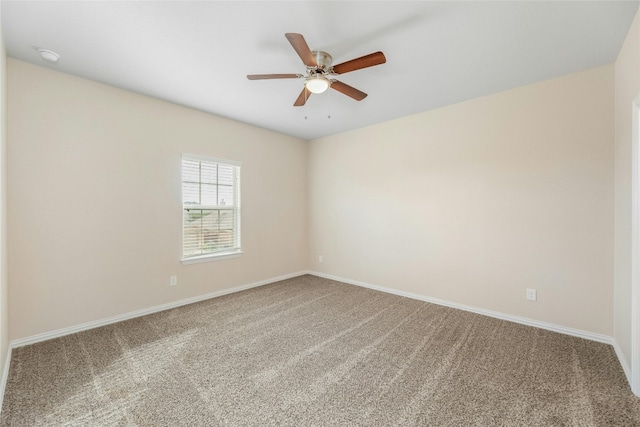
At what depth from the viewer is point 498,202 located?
10.4ft

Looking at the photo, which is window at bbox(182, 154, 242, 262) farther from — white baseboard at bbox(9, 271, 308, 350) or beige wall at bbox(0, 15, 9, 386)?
beige wall at bbox(0, 15, 9, 386)

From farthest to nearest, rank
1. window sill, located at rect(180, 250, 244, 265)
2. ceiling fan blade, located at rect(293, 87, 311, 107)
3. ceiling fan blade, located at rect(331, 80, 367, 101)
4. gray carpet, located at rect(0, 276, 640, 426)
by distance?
window sill, located at rect(180, 250, 244, 265) < ceiling fan blade, located at rect(293, 87, 311, 107) < ceiling fan blade, located at rect(331, 80, 367, 101) < gray carpet, located at rect(0, 276, 640, 426)

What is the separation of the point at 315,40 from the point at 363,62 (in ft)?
1.56

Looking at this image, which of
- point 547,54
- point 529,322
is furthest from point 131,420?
point 547,54

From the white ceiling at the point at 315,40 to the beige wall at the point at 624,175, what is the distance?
0.17 metres

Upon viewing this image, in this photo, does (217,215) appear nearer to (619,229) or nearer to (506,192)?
(506,192)

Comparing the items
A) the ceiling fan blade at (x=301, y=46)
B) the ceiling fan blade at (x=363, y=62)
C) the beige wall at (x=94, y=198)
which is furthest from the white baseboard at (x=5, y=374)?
the ceiling fan blade at (x=363, y=62)

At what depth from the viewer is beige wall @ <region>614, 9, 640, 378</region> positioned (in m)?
2.00

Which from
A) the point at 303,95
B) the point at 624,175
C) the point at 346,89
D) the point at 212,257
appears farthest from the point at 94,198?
the point at 624,175

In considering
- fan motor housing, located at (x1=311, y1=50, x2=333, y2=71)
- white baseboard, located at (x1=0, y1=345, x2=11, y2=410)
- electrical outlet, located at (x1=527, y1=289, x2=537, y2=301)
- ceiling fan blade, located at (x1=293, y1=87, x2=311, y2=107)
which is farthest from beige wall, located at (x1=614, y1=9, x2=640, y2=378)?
white baseboard, located at (x1=0, y1=345, x2=11, y2=410)

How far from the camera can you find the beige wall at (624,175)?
2.00m

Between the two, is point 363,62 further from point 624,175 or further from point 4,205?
point 4,205

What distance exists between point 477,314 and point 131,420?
347cm

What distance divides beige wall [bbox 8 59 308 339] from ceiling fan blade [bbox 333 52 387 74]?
2438 mm
